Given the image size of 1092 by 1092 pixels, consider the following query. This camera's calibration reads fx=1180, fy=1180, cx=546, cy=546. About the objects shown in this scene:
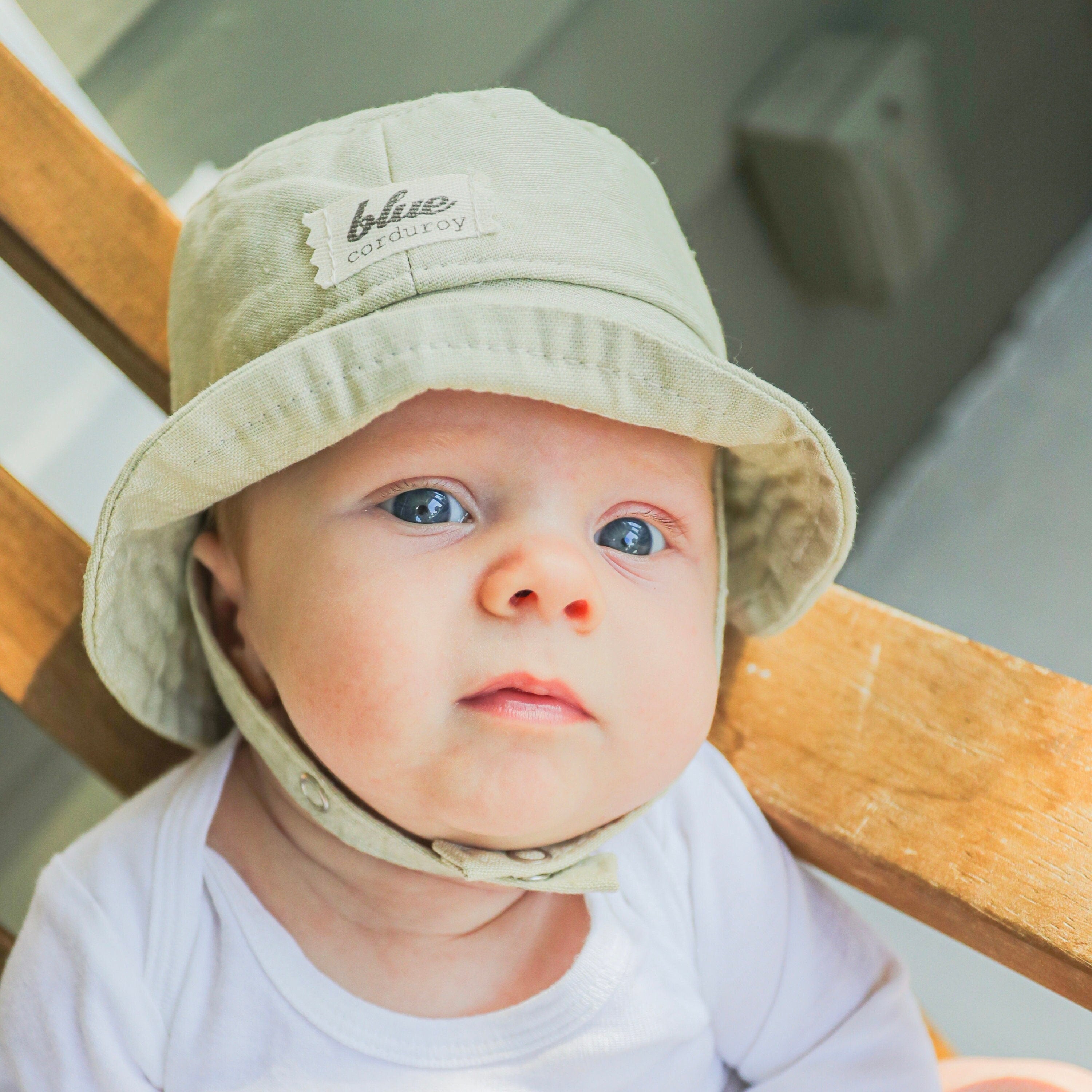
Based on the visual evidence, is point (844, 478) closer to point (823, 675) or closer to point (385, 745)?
point (823, 675)

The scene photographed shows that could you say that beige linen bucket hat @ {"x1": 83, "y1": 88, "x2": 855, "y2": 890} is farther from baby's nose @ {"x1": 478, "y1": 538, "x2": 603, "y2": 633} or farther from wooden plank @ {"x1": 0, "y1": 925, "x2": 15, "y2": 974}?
wooden plank @ {"x1": 0, "y1": 925, "x2": 15, "y2": 974}

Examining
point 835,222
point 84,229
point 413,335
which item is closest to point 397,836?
point 413,335

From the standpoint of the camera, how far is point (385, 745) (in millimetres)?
598

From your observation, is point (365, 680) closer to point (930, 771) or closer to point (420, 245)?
point (420, 245)

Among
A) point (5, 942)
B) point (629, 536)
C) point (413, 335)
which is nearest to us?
Result: point (413, 335)

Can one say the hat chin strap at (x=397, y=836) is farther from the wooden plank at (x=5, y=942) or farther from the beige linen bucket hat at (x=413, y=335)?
the wooden plank at (x=5, y=942)

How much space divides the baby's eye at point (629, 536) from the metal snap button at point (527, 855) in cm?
18

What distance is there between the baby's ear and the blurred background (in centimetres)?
30

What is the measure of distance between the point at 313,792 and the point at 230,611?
0.15 meters

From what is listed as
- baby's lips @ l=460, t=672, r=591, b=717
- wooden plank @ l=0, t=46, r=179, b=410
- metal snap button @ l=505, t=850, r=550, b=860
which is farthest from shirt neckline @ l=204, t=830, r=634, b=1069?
wooden plank @ l=0, t=46, r=179, b=410

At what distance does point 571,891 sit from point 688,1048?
6.3 inches

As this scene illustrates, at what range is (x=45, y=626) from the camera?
76cm

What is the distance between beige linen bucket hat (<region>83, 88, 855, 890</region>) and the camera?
562mm

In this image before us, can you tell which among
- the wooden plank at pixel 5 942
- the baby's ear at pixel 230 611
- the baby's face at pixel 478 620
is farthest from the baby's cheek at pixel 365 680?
the wooden plank at pixel 5 942
